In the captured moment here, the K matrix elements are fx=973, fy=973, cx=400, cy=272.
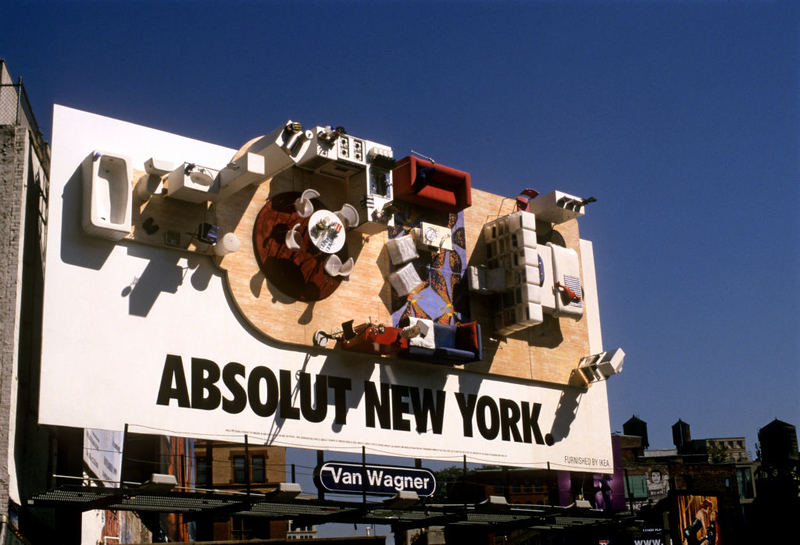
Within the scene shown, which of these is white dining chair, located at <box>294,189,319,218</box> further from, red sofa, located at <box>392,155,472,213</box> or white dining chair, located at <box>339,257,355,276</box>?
red sofa, located at <box>392,155,472,213</box>

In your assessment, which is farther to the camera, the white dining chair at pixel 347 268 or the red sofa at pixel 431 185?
the red sofa at pixel 431 185

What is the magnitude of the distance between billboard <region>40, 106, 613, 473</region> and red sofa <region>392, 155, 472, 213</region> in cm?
352

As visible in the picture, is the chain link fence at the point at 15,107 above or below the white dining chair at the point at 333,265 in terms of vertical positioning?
above

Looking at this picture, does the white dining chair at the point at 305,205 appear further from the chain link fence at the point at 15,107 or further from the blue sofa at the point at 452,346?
the chain link fence at the point at 15,107

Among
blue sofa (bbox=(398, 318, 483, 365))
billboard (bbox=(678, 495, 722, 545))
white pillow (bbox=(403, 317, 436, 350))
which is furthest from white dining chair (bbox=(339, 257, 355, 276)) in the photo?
billboard (bbox=(678, 495, 722, 545))

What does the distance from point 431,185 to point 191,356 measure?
443 inches

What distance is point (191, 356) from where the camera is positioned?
27.7 metres

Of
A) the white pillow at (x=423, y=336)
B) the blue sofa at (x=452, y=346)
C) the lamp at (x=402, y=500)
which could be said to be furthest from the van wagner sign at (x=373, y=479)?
the white pillow at (x=423, y=336)

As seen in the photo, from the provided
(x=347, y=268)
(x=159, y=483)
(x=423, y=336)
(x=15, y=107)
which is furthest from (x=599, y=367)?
(x=15, y=107)

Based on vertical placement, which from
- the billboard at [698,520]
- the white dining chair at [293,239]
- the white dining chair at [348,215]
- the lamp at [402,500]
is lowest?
the billboard at [698,520]

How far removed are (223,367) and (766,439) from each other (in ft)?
283

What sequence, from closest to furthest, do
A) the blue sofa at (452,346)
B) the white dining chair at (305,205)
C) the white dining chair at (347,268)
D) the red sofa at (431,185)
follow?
1. the white dining chair at (305,205)
2. the white dining chair at (347,268)
3. the blue sofa at (452,346)
4. the red sofa at (431,185)

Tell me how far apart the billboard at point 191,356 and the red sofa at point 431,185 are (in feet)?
→ 11.6

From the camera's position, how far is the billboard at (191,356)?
25.8m
